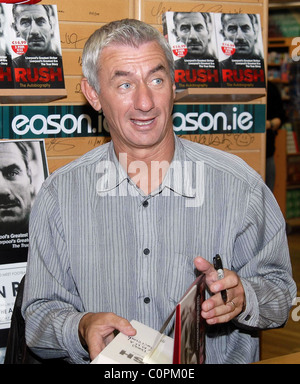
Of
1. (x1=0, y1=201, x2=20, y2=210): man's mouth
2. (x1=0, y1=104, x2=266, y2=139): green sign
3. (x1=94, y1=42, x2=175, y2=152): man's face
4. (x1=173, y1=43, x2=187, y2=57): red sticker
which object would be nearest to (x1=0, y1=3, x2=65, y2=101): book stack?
(x1=0, y1=104, x2=266, y2=139): green sign

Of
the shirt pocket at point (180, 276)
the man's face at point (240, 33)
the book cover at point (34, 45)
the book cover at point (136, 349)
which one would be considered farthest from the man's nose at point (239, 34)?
the book cover at point (136, 349)

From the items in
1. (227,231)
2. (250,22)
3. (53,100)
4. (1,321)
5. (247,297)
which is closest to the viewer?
(247,297)

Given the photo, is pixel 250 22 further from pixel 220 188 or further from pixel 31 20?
pixel 220 188

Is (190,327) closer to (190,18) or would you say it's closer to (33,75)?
(33,75)

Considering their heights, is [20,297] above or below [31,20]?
below

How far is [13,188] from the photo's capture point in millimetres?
2555

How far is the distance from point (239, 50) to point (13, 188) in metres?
1.29

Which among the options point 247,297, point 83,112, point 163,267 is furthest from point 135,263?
point 83,112

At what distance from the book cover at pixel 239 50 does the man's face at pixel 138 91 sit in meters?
1.08

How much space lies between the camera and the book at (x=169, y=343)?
121 centimetres

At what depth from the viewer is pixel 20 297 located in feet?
6.40

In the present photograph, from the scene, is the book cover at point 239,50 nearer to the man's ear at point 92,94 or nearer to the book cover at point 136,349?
the man's ear at point 92,94

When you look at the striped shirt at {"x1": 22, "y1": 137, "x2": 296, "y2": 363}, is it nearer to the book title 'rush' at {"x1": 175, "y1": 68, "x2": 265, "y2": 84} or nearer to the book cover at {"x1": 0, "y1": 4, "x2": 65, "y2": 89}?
the book cover at {"x1": 0, "y1": 4, "x2": 65, "y2": 89}

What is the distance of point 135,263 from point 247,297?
395mm
